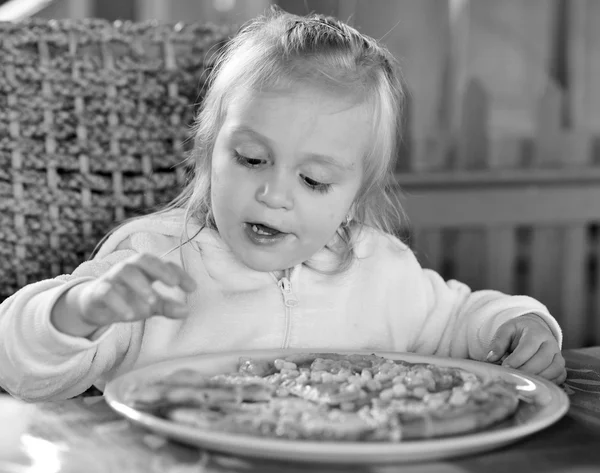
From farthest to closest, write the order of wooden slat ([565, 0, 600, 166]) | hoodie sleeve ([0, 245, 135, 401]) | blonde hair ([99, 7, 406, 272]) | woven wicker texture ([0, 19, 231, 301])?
1. wooden slat ([565, 0, 600, 166])
2. woven wicker texture ([0, 19, 231, 301])
3. blonde hair ([99, 7, 406, 272])
4. hoodie sleeve ([0, 245, 135, 401])

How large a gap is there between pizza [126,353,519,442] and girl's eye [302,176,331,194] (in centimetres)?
26

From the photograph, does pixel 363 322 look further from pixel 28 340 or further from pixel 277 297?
pixel 28 340

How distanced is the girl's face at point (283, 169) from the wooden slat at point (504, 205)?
1.08m

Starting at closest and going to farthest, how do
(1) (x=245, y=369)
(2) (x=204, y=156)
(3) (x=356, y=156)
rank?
(1) (x=245, y=369) → (3) (x=356, y=156) → (2) (x=204, y=156)

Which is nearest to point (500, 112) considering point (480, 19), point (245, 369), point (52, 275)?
point (480, 19)

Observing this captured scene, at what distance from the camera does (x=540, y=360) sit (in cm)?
101

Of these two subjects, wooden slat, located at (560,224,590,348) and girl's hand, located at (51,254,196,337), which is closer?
girl's hand, located at (51,254,196,337)

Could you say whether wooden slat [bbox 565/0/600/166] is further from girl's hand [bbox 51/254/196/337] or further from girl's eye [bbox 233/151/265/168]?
girl's hand [bbox 51/254/196/337]

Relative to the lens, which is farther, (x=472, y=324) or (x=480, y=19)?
(x=480, y=19)

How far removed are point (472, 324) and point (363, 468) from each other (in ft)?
1.95

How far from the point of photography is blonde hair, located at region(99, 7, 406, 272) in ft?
3.66

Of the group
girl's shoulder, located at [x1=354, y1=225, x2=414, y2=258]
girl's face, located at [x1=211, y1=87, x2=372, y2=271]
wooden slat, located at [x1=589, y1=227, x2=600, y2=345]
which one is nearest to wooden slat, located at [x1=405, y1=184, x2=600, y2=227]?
wooden slat, located at [x1=589, y1=227, x2=600, y2=345]

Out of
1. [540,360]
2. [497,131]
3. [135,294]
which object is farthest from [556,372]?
[497,131]

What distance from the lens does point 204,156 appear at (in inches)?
49.1
